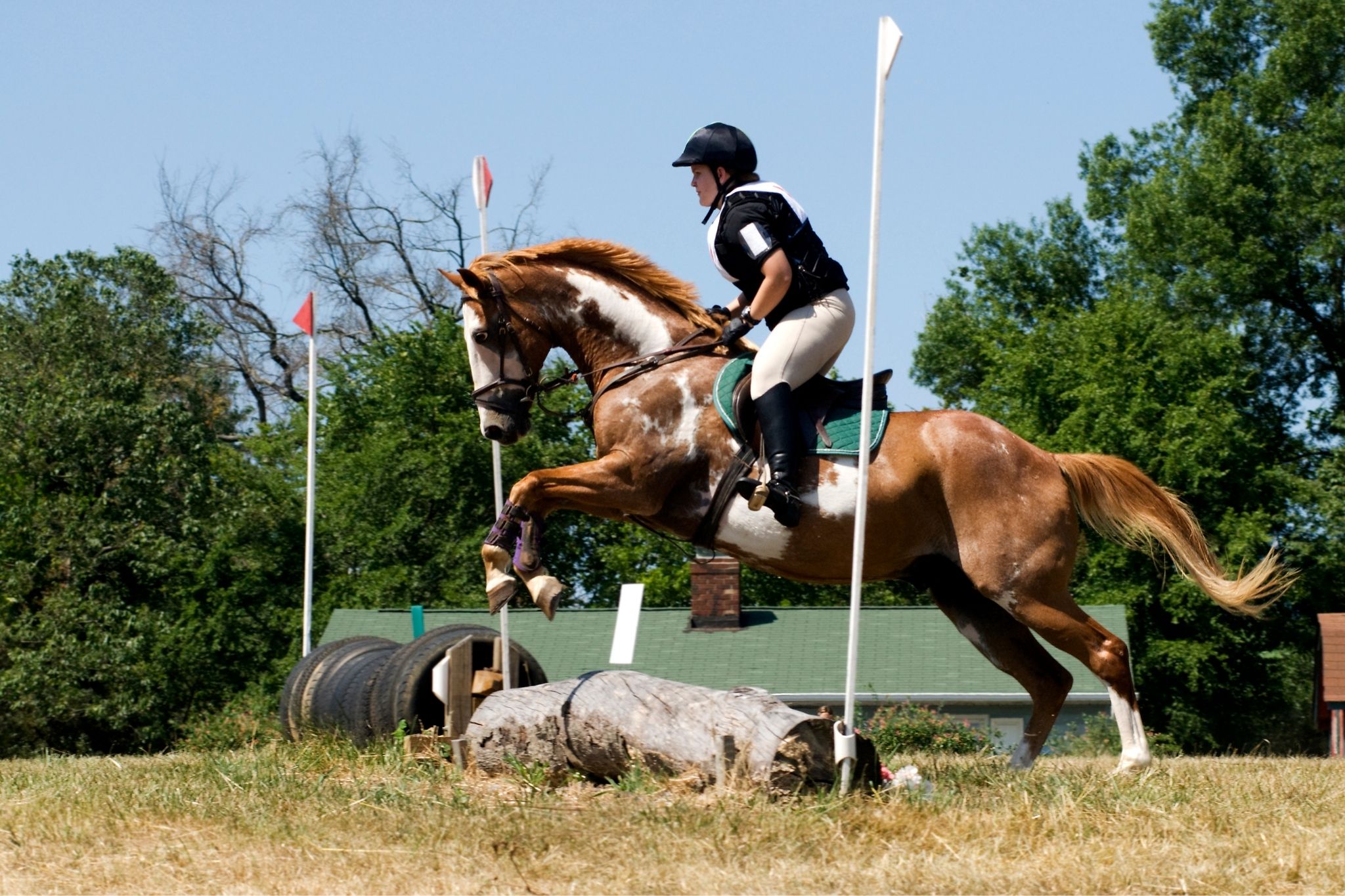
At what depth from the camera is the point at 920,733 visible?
54.3 ft

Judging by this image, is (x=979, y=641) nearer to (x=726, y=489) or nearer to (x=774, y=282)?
(x=726, y=489)

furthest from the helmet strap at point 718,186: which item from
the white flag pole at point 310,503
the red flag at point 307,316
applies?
the red flag at point 307,316

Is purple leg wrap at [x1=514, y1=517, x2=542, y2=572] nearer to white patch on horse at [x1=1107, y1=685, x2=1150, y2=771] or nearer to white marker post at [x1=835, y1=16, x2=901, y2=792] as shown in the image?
white marker post at [x1=835, y1=16, x2=901, y2=792]

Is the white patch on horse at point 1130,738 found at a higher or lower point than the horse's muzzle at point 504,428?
lower

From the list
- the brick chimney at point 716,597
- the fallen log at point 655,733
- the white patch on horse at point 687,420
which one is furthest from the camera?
the brick chimney at point 716,597

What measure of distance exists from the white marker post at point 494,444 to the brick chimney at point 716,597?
16945 mm

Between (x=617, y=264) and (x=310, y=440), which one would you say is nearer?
(x=617, y=264)

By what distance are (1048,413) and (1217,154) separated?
20.5ft

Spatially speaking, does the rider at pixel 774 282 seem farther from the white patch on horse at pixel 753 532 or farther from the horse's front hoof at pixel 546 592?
the horse's front hoof at pixel 546 592

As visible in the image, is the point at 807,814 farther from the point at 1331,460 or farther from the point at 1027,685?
the point at 1331,460

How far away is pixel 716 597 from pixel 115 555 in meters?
12.1

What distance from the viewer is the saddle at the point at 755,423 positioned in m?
6.67

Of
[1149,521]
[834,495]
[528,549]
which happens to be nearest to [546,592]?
[528,549]

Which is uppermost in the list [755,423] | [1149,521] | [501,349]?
[501,349]
